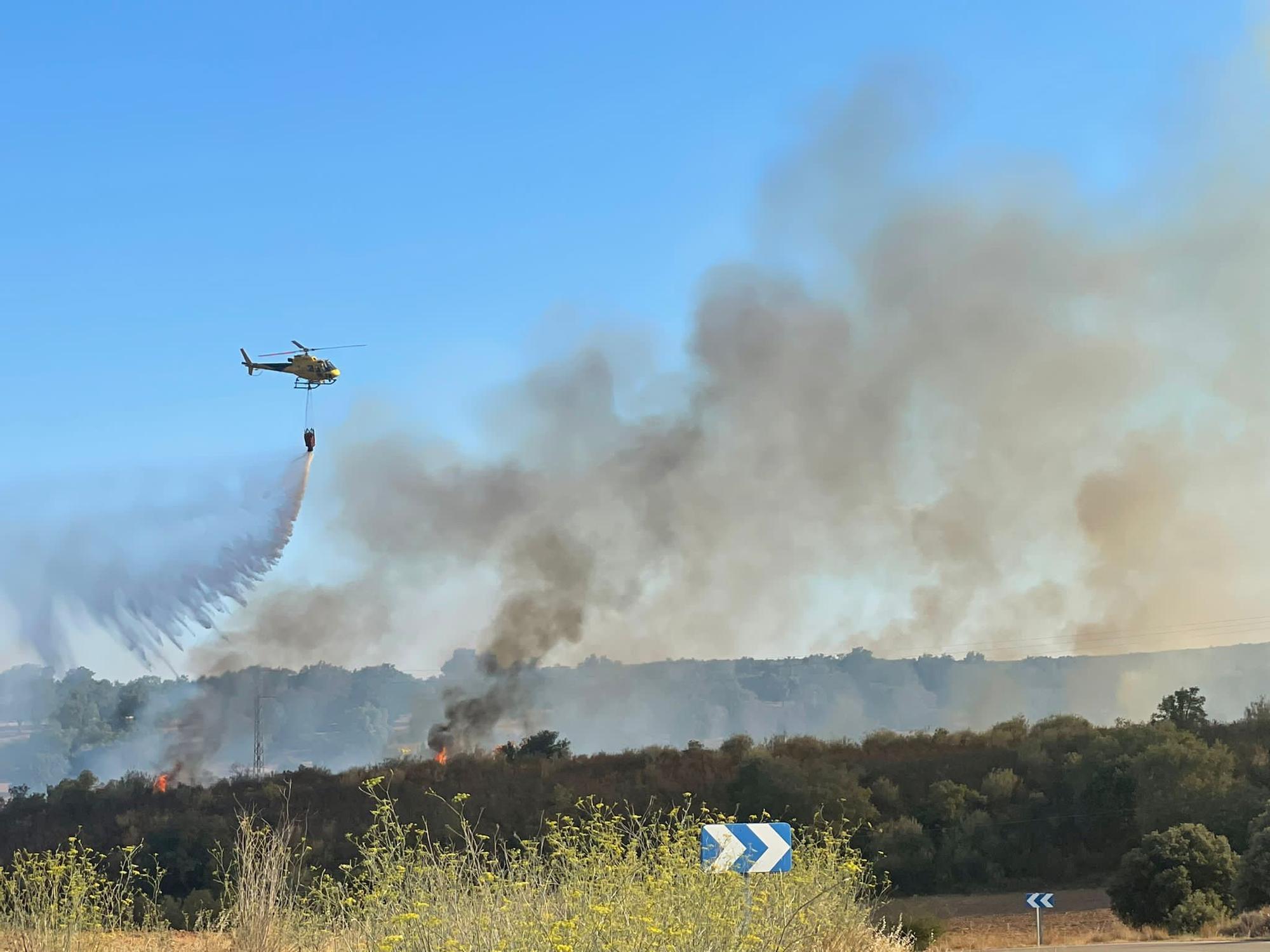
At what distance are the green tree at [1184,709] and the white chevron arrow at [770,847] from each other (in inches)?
3124

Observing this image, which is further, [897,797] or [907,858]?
[897,797]

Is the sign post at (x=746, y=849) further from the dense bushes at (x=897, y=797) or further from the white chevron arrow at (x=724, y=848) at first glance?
the dense bushes at (x=897, y=797)

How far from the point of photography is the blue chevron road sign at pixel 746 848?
1327 centimetres

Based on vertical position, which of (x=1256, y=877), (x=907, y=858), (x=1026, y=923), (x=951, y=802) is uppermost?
(x=951, y=802)

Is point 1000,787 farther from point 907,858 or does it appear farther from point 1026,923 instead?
point 1026,923

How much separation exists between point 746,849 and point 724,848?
437 millimetres

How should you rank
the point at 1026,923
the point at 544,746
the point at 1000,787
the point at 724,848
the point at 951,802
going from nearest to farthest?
the point at 724,848 < the point at 1026,923 < the point at 951,802 < the point at 1000,787 < the point at 544,746

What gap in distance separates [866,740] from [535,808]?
98.0ft

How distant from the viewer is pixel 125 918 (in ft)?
80.8

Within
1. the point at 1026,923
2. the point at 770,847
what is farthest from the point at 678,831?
the point at 1026,923

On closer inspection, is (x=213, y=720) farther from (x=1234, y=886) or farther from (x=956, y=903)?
(x=1234, y=886)

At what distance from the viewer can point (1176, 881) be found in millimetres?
46469

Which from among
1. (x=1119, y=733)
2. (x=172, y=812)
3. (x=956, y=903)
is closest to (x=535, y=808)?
(x=172, y=812)

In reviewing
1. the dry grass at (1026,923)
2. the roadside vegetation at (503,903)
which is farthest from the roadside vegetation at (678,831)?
the dry grass at (1026,923)
